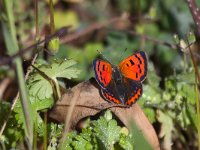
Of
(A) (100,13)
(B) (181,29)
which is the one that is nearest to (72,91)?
(B) (181,29)

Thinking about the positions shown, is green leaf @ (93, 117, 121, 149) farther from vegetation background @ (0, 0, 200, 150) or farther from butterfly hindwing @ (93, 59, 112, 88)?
butterfly hindwing @ (93, 59, 112, 88)

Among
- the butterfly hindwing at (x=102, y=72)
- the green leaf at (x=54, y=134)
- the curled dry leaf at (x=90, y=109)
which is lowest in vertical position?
the green leaf at (x=54, y=134)

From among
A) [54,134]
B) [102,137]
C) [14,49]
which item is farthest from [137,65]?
[14,49]

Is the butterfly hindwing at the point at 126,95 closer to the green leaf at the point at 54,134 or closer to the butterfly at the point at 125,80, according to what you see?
the butterfly at the point at 125,80

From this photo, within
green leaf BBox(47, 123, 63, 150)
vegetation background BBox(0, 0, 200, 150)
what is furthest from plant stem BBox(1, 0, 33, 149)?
green leaf BBox(47, 123, 63, 150)

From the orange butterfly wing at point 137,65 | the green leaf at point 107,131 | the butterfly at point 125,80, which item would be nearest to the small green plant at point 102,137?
the green leaf at point 107,131

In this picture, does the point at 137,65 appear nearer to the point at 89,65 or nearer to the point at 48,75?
the point at 48,75

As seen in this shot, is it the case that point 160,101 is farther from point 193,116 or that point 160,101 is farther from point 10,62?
point 10,62
